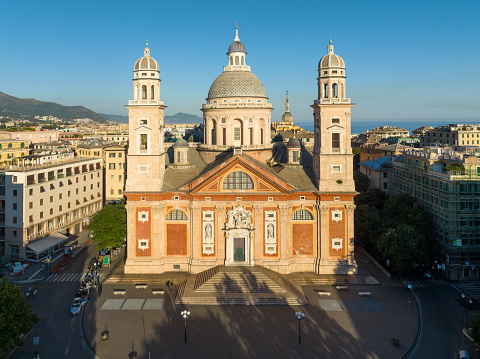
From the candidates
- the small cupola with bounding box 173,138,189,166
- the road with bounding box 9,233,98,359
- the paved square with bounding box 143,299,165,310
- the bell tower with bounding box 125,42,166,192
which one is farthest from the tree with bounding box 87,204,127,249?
the paved square with bounding box 143,299,165,310

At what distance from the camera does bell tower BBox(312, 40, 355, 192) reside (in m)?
49.8

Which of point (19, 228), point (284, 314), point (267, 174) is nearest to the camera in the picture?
point (284, 314)

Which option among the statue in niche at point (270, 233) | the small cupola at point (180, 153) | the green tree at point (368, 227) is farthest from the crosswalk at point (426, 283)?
the small cupola at point (180, 153)

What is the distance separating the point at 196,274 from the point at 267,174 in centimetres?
1548

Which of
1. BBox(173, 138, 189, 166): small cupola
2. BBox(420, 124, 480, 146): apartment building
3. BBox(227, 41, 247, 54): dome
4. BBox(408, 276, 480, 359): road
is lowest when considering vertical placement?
BBox(408, 276, 480, 359): road

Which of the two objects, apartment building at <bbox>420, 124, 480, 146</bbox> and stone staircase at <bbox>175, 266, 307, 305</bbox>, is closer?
stone staircase at <bbox>175, 266, 307, 305</bbox>

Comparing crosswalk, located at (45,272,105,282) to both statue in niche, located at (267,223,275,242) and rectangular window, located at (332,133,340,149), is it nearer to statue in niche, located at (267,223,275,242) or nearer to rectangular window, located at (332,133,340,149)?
statue in niche, located at (267,223,275,242)

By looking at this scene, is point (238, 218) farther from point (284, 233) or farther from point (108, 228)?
point (108, 228)

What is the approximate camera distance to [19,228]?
57156mm

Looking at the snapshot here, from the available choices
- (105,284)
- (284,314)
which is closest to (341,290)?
(284,314)

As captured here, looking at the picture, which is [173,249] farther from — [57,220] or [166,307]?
[57,220]

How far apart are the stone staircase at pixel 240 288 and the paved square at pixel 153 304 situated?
1.75 metres

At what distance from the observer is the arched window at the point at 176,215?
5047 cm

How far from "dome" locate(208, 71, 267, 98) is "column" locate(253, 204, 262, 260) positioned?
19862 millimetres
